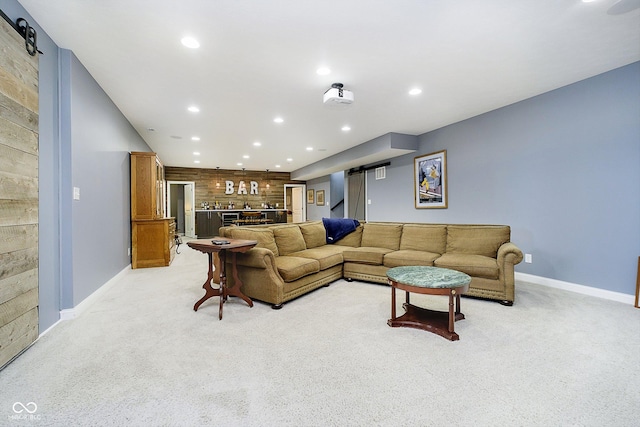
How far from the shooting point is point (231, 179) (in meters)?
10.3

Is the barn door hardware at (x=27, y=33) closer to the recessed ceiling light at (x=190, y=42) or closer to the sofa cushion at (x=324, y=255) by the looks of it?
the recessed ceiling light at (x=190, y=42)

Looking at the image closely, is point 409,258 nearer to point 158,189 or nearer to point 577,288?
point 577,288

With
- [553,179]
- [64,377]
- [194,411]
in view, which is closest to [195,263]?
[64,377]

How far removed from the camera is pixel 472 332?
2240mm

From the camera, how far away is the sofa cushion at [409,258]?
339cm

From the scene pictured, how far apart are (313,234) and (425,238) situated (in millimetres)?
1622

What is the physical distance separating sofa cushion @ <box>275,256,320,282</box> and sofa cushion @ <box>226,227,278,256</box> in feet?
0.68

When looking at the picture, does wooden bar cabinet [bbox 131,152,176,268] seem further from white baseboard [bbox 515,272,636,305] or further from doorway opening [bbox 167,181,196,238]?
white baseboard [bbox 515,272,636,305]

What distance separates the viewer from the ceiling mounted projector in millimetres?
3215

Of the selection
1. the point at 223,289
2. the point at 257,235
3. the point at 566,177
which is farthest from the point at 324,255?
the point at 566,177

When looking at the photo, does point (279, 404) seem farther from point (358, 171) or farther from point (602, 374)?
point (358, 171)

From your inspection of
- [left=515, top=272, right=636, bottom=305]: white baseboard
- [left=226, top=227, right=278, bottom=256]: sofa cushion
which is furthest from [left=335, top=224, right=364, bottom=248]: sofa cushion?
[left=515, top=272, right=636, bottom=305]: white baseboard

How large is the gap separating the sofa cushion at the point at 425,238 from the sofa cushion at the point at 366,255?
31 cm

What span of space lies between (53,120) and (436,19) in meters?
3.31
